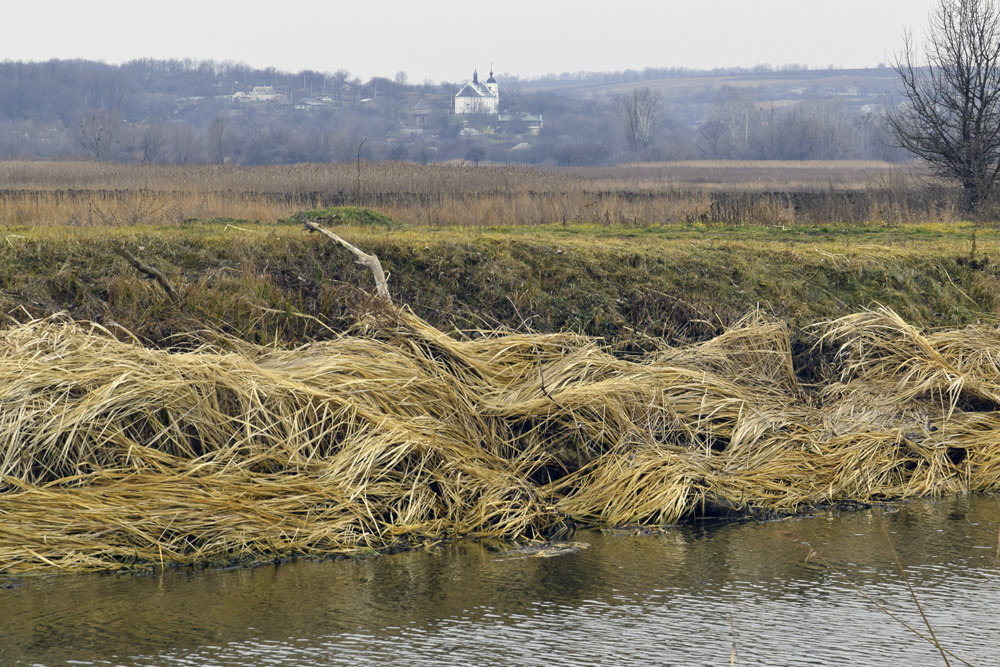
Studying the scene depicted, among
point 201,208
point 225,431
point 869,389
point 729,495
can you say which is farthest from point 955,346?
point 201,208

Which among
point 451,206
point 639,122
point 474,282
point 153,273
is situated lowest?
point 474,282

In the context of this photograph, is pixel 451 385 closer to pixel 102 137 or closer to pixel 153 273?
pixel 153 273

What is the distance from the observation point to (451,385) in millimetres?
7961

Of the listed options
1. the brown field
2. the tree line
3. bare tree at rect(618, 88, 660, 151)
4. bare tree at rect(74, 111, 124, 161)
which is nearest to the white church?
the tree line

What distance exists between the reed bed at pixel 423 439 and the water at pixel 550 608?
0.42 m

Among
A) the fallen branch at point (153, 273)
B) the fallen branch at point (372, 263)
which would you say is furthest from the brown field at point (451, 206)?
the fallen branch at point (372, 263)

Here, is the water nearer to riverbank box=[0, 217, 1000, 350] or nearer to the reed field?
the reed field

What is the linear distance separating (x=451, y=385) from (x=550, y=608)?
9.59ft

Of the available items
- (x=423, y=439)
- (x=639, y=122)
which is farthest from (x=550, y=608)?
(x=639, y=122)

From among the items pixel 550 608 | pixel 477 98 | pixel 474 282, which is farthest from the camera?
pixel 477 98

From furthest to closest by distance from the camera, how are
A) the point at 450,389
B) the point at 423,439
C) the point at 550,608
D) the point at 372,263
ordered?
the point at 372,263, the point at 450,389, the point at 423,439, the point at 550,608

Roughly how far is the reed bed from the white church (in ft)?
454

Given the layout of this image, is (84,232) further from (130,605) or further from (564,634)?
(564,634)

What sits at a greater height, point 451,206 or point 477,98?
point 477,98
